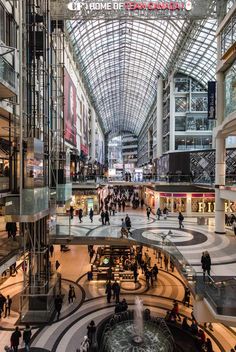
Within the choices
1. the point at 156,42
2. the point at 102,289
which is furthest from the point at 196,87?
the point at 102,289

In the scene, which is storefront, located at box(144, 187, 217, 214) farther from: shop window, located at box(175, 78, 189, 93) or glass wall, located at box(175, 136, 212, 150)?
shop window, located at box(175, 78, 189, 93)

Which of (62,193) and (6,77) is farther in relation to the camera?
(62,193)

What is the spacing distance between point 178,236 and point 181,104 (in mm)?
25255

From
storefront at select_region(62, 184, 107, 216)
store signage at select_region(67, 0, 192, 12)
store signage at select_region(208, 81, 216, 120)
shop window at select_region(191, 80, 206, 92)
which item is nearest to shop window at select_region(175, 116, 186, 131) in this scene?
shop window at select_region(191, 80, 206, 92)

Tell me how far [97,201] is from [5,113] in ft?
70.2

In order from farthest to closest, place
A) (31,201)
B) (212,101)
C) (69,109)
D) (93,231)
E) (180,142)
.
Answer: (180,142) → (69,109) → (212,101) → (93,231) → (31,201)

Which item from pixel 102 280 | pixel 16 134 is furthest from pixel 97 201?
pixel 16 134

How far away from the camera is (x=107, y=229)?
70.8ft

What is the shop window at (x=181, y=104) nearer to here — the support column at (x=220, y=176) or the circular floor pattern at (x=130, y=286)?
the support column at (x=220, y=176)

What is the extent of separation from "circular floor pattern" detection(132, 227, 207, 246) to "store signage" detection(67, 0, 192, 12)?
15.5 metres

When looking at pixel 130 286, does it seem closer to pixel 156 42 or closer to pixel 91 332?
pixel 91 332

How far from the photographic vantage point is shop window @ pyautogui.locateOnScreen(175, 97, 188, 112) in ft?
139

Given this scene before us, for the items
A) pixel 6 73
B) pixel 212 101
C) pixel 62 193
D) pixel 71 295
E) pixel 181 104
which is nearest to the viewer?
pixel 6 73

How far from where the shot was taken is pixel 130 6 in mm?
20781
